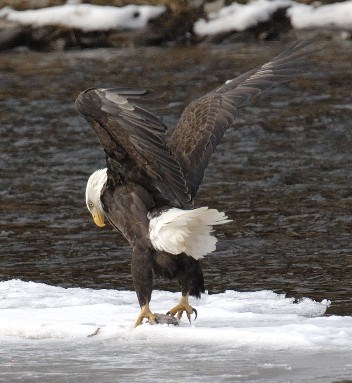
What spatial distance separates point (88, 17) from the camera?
60.5 ft

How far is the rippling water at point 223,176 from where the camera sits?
301 inches

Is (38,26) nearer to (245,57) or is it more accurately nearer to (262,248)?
(245,57)

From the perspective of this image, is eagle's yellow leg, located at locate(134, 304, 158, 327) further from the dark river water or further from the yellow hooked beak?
the dark river water

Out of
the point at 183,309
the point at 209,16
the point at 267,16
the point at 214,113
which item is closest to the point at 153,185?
the point at 183,309

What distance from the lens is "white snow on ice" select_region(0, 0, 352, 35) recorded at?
17953mm

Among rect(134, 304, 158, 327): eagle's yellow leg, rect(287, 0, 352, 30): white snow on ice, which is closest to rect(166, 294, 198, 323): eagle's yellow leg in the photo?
rect(134, 304, 158, 327): eagle's yellow leg

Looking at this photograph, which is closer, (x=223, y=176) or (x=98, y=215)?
(x=98, y=215)

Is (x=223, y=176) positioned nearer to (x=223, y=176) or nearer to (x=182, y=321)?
(x=223, y=176)

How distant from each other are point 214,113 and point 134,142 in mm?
1123

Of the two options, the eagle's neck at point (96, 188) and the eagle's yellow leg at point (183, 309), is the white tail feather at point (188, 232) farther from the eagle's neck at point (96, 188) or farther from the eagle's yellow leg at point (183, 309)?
the eagle's neck at point (96, 188)

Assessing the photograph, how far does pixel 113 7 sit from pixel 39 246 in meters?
10.7

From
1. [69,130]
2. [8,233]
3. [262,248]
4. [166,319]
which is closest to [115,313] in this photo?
[166,319]

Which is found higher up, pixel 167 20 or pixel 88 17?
pixel 88 17

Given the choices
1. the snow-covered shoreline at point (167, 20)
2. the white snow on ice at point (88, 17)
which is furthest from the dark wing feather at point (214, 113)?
the white snow on ice at point (88, 17)
